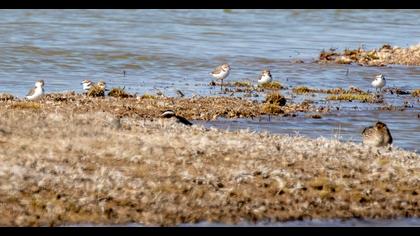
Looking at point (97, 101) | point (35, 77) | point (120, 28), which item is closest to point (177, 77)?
point (35, 77)

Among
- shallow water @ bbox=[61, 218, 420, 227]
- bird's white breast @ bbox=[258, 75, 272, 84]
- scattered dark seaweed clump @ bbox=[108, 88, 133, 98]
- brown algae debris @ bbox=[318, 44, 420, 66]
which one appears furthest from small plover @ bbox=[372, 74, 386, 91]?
shallow water @ bbox=[61, 218, 420, 227]

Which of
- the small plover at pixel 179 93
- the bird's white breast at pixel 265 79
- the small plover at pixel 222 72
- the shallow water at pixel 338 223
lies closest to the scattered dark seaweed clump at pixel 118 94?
the small plover at pixel 179 93

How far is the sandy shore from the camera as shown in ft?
61.6

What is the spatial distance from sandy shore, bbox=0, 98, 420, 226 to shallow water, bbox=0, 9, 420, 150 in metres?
7.57

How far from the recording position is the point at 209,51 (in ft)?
204

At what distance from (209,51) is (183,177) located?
42.1 meters

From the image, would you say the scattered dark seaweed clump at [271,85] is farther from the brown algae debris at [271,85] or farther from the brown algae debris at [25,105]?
the brown algae debris at [25,105]

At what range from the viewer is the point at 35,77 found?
46469mm

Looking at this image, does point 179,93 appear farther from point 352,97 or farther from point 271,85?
point 352,97

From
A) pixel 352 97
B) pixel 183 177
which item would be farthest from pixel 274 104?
pixel 183 177

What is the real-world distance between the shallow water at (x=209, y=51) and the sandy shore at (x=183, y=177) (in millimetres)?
7572

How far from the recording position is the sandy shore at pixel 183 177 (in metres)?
18.8

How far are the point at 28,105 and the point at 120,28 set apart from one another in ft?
159
